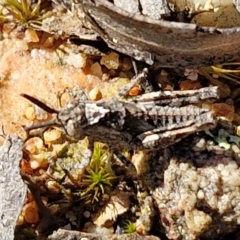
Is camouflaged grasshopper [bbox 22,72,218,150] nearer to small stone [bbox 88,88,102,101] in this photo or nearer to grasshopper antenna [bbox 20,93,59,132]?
grasshopper antenna [bbox 20,93,59,132]

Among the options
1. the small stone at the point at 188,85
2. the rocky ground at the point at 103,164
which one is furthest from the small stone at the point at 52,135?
the small stone at the point at 188,85

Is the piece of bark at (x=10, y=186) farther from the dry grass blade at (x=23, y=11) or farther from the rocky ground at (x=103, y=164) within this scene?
the dry grass blade at (x=23, y=11)

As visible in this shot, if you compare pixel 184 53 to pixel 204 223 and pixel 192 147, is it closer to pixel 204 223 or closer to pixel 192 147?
pixel 192 147

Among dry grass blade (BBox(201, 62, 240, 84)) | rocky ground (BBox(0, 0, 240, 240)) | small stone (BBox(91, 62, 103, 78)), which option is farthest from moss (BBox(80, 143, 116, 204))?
dry grass blade (BBox(201, 62, 240, 84))

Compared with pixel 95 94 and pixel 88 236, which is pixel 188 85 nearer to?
pixel 95 94

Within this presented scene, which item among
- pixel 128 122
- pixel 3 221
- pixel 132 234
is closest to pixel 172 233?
pixel 132 234

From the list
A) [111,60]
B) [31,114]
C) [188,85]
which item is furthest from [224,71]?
[31,114]
